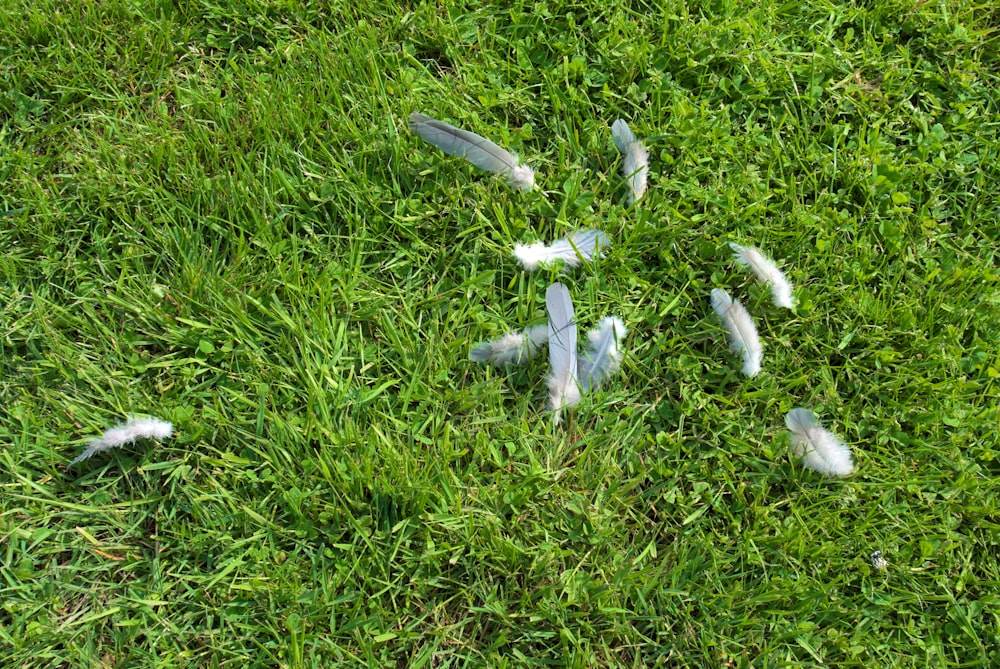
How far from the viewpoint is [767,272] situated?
7.76 feet

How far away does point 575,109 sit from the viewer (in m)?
2.59

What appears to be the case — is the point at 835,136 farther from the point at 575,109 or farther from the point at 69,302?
the point at 69,302

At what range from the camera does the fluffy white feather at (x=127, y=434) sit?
82.9 inches

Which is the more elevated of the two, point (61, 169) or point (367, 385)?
point (61, 169)

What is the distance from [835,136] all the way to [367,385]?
1739 mm

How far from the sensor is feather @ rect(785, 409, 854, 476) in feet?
7.08

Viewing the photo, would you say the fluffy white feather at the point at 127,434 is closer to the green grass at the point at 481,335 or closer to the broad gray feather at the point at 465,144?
the green grass at the point at 481,335

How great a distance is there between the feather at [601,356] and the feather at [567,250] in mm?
226

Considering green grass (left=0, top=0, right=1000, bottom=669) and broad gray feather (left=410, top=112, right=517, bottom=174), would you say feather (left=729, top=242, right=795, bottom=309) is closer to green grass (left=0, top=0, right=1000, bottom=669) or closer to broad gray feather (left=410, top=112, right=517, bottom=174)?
green grass (left=0, top=0, right=1000, bottom=669)

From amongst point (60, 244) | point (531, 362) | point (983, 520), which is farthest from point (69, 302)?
point (983, 520)

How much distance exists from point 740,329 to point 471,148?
994 millimetres

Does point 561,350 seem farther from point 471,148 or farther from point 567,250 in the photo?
point 471,148

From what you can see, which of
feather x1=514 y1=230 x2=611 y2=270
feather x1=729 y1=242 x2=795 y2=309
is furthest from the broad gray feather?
feather x1=729 y1=242 x2=795 y2=309

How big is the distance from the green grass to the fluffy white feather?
4cm
